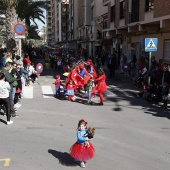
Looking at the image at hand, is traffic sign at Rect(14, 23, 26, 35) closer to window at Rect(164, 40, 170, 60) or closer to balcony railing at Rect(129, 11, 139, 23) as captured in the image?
window at Rect(164, 40, 170, 60)

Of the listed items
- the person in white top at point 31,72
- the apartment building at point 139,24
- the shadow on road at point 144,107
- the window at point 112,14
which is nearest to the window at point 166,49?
the apartment building at point 139,24

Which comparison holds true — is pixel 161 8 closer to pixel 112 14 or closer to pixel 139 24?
pixel 139 24

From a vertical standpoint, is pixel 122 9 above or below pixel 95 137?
above

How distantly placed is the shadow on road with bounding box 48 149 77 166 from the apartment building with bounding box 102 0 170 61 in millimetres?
8086

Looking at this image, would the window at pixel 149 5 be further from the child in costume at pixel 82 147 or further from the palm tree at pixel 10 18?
the child in costume at pixel 82 147

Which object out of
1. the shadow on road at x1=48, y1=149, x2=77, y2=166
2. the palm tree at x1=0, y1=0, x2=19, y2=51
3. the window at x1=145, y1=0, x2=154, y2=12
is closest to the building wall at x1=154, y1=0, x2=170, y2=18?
the window at x1=145, y1=0, x2=154, y2=12

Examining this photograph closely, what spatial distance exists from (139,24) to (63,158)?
16.7 meters

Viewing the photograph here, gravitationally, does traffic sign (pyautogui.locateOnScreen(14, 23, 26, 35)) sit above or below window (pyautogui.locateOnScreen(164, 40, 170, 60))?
above

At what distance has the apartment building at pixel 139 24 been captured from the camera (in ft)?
57.2

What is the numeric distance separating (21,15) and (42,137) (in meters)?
22.8

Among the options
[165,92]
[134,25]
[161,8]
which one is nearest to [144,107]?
[165,92]

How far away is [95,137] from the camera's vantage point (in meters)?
6.91

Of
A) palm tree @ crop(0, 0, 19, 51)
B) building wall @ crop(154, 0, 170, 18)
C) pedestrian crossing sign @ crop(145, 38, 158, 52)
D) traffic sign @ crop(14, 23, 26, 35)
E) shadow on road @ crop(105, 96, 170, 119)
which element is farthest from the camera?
palm tree @ crop(0, 0, 19, 51)

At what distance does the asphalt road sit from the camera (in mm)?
5422
